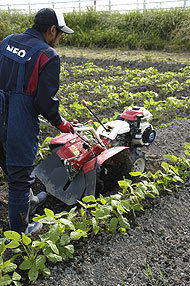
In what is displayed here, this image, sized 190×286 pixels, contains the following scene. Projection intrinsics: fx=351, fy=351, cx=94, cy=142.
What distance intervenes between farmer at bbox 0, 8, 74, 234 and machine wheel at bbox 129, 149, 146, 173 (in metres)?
1.14

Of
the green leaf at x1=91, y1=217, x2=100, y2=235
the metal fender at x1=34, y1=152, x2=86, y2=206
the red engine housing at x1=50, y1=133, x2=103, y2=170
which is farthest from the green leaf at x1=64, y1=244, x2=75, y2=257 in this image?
the red engine housing at x1=50, y1=133, x2=103, y2=170

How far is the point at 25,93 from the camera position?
2410 mm

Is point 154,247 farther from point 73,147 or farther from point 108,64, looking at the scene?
point 108,64

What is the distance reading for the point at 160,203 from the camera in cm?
314

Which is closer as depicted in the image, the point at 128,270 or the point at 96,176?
the point at 128,270

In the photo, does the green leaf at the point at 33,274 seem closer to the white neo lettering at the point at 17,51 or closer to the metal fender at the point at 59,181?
the metal fender at the point at 59,181

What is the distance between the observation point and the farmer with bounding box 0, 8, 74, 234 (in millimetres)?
2383

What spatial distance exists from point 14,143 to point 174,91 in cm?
556

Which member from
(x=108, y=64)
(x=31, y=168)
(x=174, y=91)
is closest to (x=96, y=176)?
(x=31, y=168)

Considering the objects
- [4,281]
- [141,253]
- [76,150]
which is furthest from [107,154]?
[4,281]

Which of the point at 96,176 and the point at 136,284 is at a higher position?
the point at 96,176

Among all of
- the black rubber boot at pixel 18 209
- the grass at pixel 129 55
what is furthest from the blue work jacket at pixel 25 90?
the grass at pixel 129 55

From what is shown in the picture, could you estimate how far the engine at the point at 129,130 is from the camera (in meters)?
3.59

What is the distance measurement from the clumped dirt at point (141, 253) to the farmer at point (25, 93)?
0.60 meters
